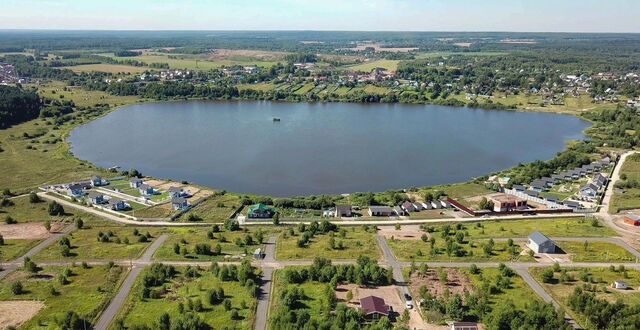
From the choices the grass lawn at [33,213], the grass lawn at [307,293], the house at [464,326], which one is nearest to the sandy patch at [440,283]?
the house at [464,326]

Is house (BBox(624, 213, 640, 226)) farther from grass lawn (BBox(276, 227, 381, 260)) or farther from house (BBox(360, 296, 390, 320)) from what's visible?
house (BBox(360, 296, 390, 320))

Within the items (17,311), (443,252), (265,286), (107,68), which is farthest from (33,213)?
(107,68)

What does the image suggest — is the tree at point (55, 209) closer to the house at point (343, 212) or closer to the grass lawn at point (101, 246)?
the grass lawn at point (101, 246)

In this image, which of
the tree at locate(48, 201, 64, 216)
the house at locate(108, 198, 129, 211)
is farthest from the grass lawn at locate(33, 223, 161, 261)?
the tree at locate(48, 201, 64, 216)

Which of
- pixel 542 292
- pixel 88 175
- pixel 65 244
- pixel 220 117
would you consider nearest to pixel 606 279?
pixel 542 292

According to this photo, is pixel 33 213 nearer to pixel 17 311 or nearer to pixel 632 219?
pixel 17 311
